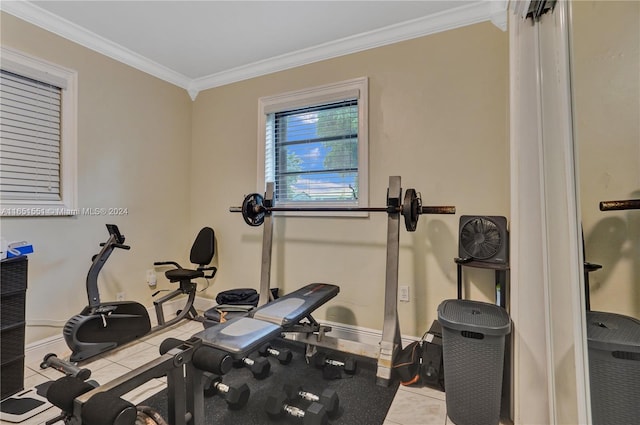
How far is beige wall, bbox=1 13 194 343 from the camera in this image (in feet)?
7.52

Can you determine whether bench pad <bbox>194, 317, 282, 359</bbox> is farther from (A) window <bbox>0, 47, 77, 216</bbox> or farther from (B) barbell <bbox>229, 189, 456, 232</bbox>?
(A) window <bbox>0, 47, 77, 216</bbox>

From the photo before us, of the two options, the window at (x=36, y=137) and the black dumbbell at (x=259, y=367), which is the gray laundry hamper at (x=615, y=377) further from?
the window at (x=36, y=137)

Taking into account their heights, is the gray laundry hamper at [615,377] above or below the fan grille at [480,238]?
below

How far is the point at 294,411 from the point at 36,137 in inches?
106

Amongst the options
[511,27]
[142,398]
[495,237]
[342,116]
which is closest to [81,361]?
[142,398]

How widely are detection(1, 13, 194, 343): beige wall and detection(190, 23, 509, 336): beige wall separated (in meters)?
0.75

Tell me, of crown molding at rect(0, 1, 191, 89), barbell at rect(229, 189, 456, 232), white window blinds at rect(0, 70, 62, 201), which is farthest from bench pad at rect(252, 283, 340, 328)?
crown molding at rect(0, 1, 191, 89)

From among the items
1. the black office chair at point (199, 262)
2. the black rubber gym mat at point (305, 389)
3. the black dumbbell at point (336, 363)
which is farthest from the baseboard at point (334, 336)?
the black office chair at point (199, 262)

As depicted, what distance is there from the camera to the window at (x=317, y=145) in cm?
264

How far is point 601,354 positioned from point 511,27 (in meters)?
1.75

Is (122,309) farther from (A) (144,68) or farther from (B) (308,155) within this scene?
(A) (144,68)

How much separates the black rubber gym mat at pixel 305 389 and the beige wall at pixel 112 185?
136 centimetres

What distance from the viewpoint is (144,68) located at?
2982 mm

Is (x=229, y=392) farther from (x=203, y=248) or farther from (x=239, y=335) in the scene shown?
(x=203, y=248)
